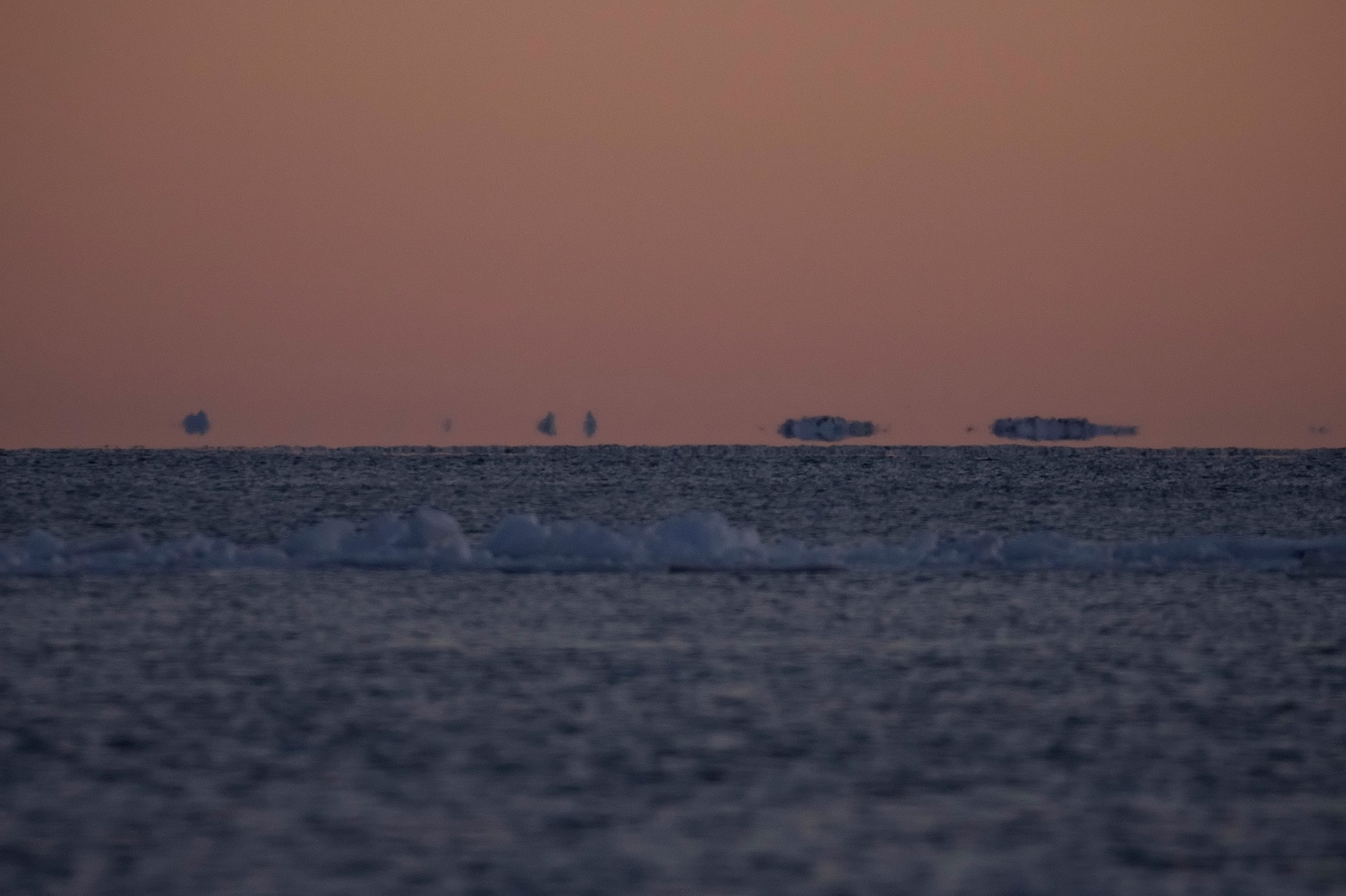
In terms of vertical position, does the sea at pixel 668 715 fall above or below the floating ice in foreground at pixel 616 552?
below

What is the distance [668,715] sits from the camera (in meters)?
15.0

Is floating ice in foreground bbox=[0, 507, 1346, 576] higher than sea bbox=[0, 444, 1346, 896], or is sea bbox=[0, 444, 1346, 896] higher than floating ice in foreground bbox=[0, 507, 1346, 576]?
floating ice in foreground bbox=[0, 507, 1346, 576]

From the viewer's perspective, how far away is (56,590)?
26.1 m

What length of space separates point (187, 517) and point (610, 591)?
3607 centimetres

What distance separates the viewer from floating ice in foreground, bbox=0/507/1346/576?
2977 centimetres

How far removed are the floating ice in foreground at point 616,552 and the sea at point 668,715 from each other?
0.09 m

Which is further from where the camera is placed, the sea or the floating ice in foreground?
the floating ice in foreground

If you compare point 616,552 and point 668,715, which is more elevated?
point 616,552

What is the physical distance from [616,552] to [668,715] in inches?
622

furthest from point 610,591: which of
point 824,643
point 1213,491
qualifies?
point 1213,491

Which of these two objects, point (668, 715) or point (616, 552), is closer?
point (668, 715)

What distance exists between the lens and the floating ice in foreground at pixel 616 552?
29766 mm

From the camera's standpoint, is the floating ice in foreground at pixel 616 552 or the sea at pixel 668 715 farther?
the floating ice in foreground at pixel 616 552

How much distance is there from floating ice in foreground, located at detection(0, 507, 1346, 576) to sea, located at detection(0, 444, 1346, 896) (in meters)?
0.09
